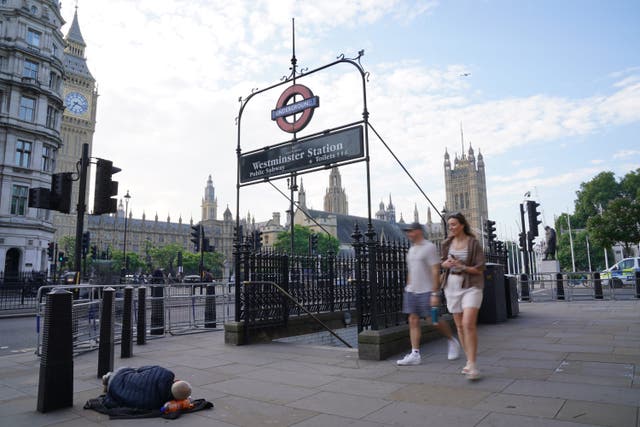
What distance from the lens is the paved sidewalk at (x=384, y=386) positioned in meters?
3.61

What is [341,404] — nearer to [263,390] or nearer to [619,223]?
[263,390]

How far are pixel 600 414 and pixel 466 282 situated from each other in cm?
187

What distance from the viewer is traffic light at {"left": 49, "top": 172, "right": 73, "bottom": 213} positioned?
8.08 m

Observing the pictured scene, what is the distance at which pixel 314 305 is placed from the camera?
32.6 ft

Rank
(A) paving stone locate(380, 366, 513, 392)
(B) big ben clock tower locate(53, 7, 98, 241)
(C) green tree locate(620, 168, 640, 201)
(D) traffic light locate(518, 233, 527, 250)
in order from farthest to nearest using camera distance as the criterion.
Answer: (B) big ben clock tower locate(53, 7, 98, 241) → (C) green tree locate(620, 168, 640, 201) → (D) traffic light locate(518, 233, 527, 250) → (A) paving stone locate(380, 366, 513, 392)

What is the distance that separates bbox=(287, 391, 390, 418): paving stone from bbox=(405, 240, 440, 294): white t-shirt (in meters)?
1.88

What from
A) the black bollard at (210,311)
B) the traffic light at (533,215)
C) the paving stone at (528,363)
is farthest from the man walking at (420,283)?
the traffic light at (533,215)

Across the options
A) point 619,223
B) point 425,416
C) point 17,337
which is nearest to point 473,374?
point 425,416

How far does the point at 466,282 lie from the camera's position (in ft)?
16.4

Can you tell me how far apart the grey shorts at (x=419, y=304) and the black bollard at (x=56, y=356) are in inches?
160

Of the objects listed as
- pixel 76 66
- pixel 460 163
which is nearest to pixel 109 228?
pixel 76 66

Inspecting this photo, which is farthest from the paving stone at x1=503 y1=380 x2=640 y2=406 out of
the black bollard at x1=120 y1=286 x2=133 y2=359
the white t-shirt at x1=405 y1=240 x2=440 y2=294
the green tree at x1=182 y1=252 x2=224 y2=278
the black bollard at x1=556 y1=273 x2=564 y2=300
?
the green tree at x1=182 y1=252 x2=224 y2=278

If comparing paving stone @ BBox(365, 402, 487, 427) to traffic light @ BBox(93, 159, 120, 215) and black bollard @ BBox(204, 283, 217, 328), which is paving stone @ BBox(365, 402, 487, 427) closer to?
traffic light @ BBox(93, 159, 120, 215)

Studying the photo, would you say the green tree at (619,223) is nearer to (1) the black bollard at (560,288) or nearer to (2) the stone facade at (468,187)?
(1) the black bollard at (560,288)
